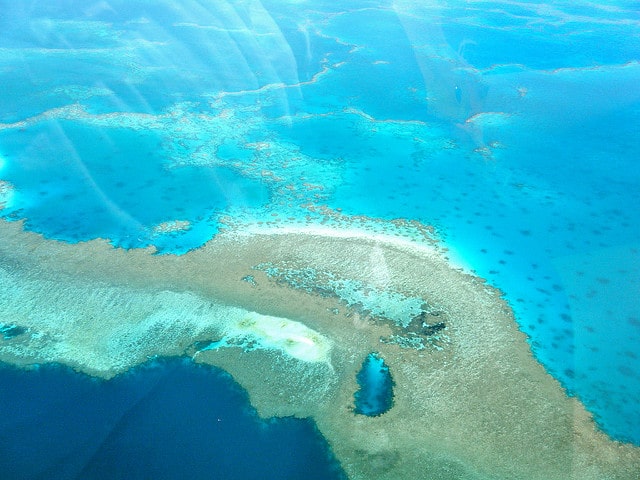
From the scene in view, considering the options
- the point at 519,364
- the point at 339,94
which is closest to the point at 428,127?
the point at 339,94

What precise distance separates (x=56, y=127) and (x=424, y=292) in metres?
30.3

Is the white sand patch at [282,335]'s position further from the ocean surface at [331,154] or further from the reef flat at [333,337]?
the ocean surface at [331,154]

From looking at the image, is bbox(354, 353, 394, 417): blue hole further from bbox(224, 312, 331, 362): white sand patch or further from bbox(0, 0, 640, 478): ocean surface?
bbox(0, 0, 640, 478): ocean surface

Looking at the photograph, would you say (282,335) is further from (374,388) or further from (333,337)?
(374,388)

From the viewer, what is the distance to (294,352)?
18797 mm

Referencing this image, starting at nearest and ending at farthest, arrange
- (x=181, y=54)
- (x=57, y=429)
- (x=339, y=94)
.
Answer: (x=57, y=429) < (x=339, y=94) < (x=181, y=54)

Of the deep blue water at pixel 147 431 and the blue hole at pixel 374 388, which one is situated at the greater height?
the blue hole at pixel 374 388

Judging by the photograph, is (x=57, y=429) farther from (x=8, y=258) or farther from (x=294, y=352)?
(x=8, y=258)

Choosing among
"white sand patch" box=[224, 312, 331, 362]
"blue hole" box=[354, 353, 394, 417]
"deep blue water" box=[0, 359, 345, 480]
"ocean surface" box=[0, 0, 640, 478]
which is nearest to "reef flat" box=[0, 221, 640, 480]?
"white sand patch" box=[224, 312, 331, 362]

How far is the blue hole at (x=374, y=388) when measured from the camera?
1692cm

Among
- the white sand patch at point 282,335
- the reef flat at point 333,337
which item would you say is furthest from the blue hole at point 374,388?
the white sand patch at point 282,335

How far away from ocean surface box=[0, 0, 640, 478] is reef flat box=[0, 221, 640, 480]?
3.26ft

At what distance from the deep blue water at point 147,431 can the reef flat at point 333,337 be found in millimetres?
626

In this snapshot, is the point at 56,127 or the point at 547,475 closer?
the point at 547,475
